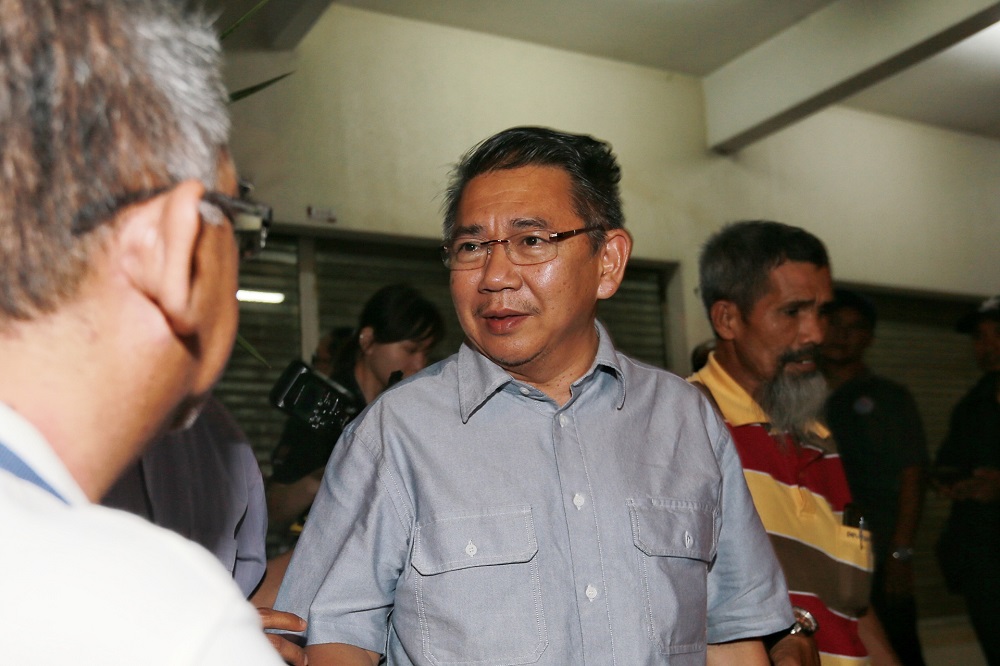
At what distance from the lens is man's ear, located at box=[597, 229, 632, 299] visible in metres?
1.80

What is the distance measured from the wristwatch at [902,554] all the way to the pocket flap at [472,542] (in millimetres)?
2342

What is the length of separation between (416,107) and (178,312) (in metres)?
4.49

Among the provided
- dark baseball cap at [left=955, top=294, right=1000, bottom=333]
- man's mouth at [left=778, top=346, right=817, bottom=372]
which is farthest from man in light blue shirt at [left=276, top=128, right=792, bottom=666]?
dark baseball cap at [left=955, top=294, right=1000, bottom=333]

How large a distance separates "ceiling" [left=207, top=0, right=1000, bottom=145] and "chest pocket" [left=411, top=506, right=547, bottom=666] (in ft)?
10.8

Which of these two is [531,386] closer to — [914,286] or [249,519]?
[249,519]

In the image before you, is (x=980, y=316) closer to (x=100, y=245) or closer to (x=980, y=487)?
(x=980, y=487)

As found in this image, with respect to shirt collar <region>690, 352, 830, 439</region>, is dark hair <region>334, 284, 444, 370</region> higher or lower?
higher

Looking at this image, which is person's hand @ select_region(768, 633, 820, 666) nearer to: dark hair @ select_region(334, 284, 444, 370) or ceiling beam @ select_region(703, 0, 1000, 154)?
dark hair @ select_region(334, 284, 444, 370)

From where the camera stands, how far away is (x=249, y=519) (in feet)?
4.86

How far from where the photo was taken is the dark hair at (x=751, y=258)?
2447mm

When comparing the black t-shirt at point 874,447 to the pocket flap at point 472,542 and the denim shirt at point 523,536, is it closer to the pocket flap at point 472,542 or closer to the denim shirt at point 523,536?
the denim shirt at point 523,536

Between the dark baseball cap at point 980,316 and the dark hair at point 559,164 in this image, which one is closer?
the dark hair at point 559,164

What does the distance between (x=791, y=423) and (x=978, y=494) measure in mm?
1894

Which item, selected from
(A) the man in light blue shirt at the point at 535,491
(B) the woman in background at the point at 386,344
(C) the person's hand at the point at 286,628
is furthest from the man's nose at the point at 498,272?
(B) the woman in background at the point at 386,344
